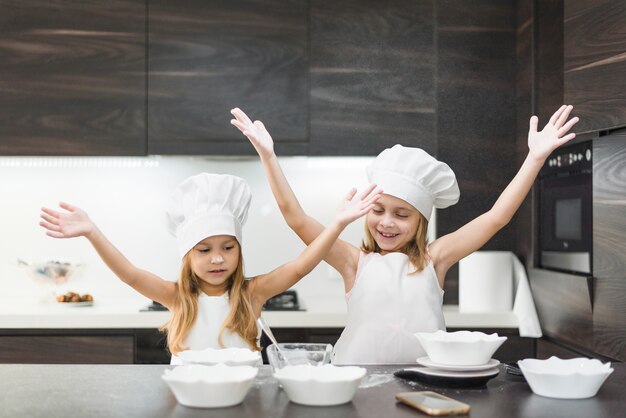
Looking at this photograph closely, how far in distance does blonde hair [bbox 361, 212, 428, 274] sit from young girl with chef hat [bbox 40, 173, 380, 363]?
274 millimetres

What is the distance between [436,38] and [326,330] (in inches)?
50.4

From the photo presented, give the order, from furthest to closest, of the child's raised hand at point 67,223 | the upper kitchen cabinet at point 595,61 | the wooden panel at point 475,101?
1. the wooden panel at point 475,101
2. the upper kitchen cabinet at point 595,61
3. the child's raised hand at point 67,223

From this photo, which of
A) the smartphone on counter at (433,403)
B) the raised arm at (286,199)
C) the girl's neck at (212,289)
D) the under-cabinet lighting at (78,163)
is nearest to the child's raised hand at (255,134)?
the raised arm at (286,199)

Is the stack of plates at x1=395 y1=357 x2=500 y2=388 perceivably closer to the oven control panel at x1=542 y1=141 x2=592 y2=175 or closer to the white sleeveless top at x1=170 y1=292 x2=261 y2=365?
the white sleeveless top at x1=170 y1=292 x2=261 y2=365

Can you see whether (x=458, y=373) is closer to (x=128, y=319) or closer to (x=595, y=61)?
(x=595, y=61)

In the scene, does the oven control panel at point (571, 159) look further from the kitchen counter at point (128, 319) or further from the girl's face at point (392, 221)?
the girl's face at point (392, 221)

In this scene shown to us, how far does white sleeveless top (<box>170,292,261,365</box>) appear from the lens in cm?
200

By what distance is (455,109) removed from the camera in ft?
10.5

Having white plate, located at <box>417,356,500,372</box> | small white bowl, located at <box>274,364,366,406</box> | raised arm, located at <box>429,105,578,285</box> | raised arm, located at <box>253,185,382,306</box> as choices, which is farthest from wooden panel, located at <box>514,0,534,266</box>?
small white bowl, located at <box>274,364,366,406</box>

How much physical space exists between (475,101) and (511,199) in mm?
1298

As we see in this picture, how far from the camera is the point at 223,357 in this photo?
1397mm

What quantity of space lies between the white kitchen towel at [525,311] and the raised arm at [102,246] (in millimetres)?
1432

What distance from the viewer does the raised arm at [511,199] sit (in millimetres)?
1896


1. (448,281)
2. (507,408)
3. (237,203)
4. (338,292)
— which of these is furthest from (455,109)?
(507,408)
